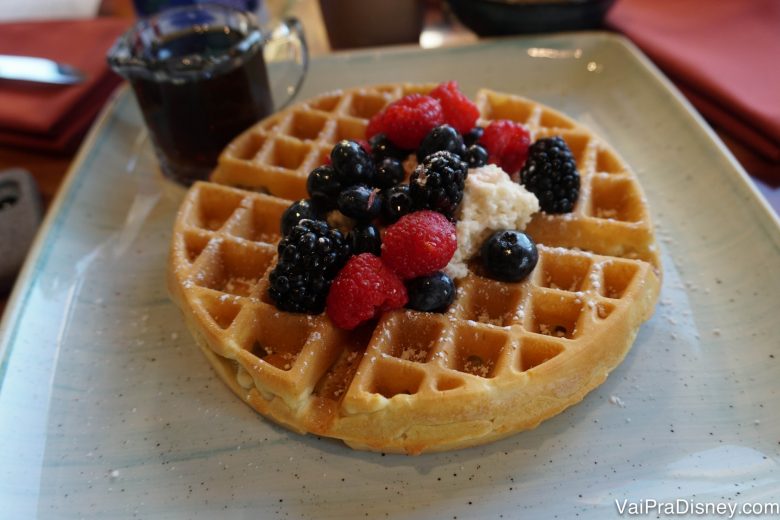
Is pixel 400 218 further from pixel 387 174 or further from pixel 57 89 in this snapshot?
pixel 57 89

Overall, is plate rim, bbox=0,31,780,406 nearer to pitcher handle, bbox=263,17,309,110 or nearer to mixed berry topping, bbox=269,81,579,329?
pitcher handle, bbox=263,17,309,110

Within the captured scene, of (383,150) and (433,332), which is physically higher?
(383,150)

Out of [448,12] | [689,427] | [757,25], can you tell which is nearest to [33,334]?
[689,427]

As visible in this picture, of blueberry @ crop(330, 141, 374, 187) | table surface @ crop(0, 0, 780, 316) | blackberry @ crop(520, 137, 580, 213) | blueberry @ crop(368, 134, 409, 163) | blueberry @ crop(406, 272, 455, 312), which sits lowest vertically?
table surface @ crop(0, 0, 780, 316)

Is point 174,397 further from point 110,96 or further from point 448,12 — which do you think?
point 448,12

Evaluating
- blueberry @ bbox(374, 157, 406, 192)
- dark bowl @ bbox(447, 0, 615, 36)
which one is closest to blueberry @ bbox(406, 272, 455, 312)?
blueberry @ bbox(374, 157, 406, 192)

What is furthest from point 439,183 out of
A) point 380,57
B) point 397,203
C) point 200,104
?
point 380,57
